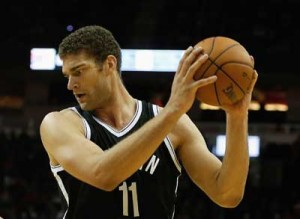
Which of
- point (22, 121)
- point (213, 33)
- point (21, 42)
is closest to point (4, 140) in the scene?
point (22, 121)

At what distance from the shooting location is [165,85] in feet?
41.1

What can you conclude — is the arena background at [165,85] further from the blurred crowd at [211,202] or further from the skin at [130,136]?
the skin at [130,136]

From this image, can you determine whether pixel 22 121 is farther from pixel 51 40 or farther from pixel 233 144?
pixel 233 144

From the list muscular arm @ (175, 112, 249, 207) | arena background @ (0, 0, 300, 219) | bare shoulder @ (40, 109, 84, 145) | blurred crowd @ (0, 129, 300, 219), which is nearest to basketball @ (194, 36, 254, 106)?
muscular arm @ (175, 112, 249, 207)

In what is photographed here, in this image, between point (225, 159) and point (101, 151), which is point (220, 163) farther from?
point (101, 151)

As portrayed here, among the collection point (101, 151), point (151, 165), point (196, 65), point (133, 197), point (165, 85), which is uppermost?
point (196, 65)

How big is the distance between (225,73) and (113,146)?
502mm

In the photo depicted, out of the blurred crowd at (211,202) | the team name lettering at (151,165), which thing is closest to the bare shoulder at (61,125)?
the team name lettering at (151,165)

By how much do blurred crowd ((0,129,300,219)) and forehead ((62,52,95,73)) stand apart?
31.6 feet

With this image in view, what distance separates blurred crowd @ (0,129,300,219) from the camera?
12359 millimetres

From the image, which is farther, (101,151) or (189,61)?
(101,151)

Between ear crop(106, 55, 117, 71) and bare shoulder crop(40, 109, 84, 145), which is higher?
ear crop(106, 55, 117, 71)

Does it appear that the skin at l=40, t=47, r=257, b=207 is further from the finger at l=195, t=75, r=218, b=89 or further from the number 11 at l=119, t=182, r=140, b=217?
the number 11 at l=119, t=182, r=140, b=217

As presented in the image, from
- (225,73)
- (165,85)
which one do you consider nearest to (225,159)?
(225,73)
